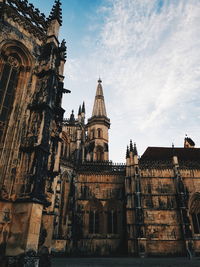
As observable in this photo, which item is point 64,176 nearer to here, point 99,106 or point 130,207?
point 130,207

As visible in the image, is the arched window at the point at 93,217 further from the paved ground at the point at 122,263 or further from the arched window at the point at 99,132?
the arched window at the point at 99,132

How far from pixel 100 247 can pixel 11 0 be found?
2112 centimetres

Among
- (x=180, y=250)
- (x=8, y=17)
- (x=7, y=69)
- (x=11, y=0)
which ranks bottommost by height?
(x=180, y=250)

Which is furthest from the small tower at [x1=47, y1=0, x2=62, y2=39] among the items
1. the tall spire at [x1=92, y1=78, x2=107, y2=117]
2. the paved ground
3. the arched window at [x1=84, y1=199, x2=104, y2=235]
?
the tall spire at [x1=92, y1=78, x2=107, y2=117]

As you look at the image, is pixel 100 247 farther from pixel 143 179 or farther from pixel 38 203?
pixel 38 203

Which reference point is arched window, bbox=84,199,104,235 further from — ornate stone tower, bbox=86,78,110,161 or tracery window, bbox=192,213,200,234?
tracery window, bbox=192,213,200,234

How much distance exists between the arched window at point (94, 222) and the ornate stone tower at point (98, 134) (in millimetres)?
8510

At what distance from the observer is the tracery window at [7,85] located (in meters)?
7.29

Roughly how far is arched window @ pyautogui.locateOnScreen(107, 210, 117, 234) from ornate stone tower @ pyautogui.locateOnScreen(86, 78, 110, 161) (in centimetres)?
854

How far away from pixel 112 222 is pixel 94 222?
6.34ft

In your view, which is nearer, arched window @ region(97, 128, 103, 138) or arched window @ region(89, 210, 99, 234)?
arched window @ region(89, 210, 99, 234)

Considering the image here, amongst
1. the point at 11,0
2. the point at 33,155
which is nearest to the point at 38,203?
the point at 33,155

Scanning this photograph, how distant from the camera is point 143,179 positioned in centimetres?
2225

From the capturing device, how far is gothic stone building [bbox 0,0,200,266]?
637cm
